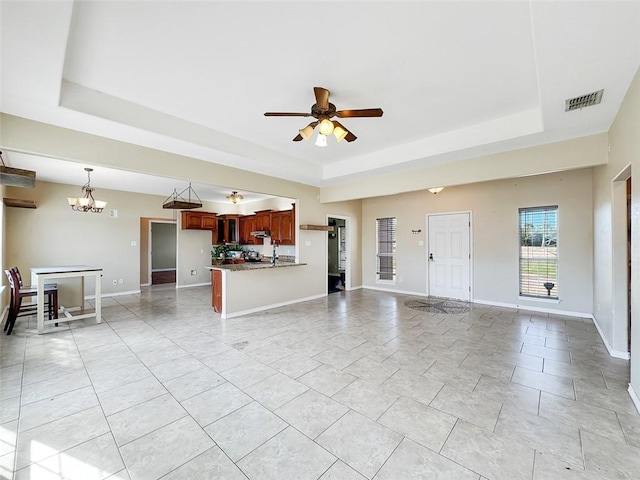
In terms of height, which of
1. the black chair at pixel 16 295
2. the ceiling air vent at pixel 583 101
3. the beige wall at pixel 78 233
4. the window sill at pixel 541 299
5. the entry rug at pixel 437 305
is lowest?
the entry rug at pixel 437 305

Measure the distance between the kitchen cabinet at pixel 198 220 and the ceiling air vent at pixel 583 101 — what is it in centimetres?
860

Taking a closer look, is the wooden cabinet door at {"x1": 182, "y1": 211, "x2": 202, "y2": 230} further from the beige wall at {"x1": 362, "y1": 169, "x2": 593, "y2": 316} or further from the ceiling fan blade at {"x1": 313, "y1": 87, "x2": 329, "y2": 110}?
the ceiling fan blade at {"x1": 313, "y1": 87, "x2": 329, "y2": 110}

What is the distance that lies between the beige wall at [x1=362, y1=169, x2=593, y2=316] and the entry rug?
1.72ft

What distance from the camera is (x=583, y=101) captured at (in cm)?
264

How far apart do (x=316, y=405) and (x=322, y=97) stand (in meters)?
2.84

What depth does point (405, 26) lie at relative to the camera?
2006 mm

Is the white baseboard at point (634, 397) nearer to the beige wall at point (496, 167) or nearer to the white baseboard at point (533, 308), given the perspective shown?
the beige wall at point (496, 167)

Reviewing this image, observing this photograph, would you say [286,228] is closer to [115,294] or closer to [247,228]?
[247,228]

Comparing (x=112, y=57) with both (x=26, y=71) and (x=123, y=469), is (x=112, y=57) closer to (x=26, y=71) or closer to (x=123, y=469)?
(x=26, y=71)

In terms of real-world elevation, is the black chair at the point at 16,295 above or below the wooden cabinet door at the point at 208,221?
below

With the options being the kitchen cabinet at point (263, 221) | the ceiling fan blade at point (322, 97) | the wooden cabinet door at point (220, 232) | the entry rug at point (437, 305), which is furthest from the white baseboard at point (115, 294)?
the ceiling fan blade at point (322, 97)

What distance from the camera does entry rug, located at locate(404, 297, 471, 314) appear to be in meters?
5.40

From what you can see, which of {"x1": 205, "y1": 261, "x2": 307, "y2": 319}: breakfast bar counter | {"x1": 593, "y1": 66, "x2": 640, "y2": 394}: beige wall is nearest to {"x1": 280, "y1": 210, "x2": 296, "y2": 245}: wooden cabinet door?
{"x1": 205, "y1": 261, "x2": 307, "y2": 319}: breakfast bar counter

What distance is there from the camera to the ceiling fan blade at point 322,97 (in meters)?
2.61
